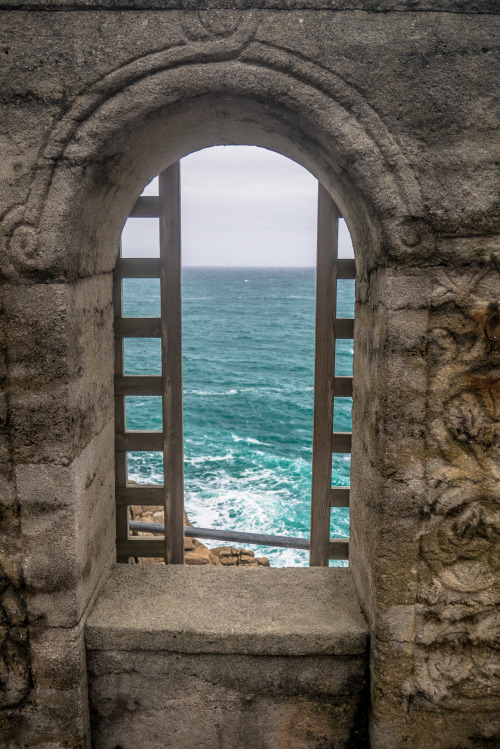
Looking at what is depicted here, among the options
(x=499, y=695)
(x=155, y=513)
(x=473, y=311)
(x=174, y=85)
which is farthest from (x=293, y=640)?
(x=155, y=513)

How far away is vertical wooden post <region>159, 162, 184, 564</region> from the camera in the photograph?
295cm

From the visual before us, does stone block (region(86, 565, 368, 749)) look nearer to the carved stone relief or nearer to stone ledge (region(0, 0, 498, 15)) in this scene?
the carved stone relief

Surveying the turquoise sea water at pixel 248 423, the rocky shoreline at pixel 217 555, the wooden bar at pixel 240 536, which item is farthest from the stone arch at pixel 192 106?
the turquoise sea water at pixel 248 423

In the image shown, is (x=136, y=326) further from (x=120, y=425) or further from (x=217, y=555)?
(x=217, y=555)

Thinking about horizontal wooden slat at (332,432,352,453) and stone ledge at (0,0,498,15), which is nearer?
stone ledge at (0,0,498,15)

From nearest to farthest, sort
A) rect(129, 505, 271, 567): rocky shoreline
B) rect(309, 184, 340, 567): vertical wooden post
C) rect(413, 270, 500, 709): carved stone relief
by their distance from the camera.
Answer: rect(413, 270, 500, 709): carved stone relief → rect(309, 184, 340, 567): vertical wooden post → rect(129, 505, 271, 567): rocky shoreline

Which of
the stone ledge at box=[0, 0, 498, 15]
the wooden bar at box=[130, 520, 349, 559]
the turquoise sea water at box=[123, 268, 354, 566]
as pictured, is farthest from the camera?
the turquoise sea water at box=[123, 268, 354, 566]

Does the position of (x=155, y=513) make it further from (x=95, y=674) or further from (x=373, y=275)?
(x=373, y=275)

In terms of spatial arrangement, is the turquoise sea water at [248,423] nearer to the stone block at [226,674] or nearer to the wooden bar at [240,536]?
the wooden bar at [240,536]

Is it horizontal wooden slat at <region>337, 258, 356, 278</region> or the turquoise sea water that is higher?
horizontal wooden slat at <region>337, 258, 356, 278</region>

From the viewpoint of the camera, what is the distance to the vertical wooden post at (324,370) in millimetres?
2934

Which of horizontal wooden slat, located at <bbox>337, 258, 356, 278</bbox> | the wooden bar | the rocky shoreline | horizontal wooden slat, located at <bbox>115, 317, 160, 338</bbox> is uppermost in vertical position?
horizontal wooden slat, located at <bbox>337, 258, 356, 278</bbox>

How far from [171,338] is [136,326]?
19 centimetres

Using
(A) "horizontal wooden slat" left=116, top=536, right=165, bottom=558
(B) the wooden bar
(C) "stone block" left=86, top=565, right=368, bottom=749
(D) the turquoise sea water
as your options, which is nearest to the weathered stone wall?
(C) "stone block" left=86, top=565, right=368, bottom=749
